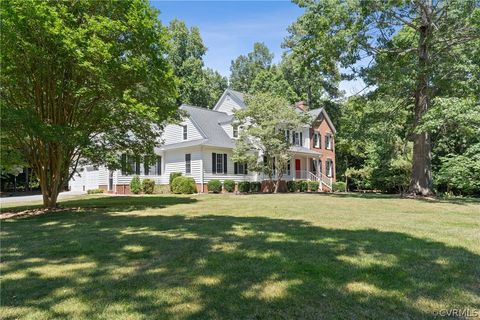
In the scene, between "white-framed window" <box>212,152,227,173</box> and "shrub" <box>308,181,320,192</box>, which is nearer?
"white-framed window" <box>212,152,227,173</box>

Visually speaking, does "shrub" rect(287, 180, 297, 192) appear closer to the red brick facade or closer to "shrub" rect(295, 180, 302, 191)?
"shrub" rect(295, 180, 302, 191)

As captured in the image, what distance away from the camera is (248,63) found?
53875 mm

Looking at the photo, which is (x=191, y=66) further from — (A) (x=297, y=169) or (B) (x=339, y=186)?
(B) (x=339, y=186)

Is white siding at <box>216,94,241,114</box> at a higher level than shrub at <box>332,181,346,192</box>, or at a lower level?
higher

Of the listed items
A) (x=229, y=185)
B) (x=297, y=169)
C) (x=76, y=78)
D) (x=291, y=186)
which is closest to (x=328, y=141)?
(x=297, y=169)

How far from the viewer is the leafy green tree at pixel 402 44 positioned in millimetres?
16609

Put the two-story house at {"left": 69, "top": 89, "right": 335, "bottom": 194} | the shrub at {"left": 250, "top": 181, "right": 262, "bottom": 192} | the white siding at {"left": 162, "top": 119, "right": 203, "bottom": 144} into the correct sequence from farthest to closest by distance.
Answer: the shrub at {"left": 250, "top": 181, "right": 262, "bottom": 192} < the white siding at {"left": 162, "top": 119, "right": 203, "bottom": 144} < the two-story house at {"left": 69, "top": 89, "right": 335, "bottom": 194}

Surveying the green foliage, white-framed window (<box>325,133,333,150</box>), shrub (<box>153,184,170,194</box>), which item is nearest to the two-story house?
the green foliage

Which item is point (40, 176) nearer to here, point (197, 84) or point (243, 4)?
point (243, 4)

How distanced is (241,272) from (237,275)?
0.42 feet

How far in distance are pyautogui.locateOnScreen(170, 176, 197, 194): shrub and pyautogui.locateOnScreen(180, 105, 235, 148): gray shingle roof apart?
2.64 meters

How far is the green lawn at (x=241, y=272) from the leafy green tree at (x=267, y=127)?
1433 cm

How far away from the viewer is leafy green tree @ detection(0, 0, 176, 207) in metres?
10.3

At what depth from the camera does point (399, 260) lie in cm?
488
